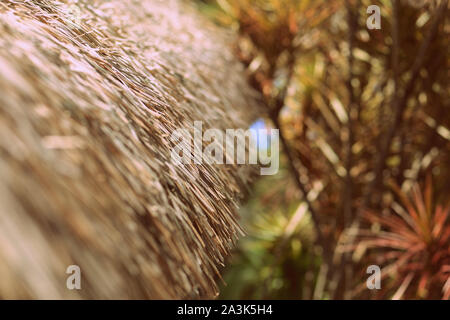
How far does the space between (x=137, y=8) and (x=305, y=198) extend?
1219 mm

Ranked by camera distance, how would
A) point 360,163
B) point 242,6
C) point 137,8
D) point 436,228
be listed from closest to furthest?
1. point 436,228
2. point 137,8
3. point 360,163
4. point 242,6

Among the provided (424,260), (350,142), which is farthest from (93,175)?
(350,142)

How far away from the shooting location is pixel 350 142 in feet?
6.63

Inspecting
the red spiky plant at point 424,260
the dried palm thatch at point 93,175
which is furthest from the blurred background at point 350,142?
the dried palm thatch at point 93,175

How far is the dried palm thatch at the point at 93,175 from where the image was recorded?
41 cm

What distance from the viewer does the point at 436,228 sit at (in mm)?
1494

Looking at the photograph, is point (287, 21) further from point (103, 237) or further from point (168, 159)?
point (103, 237)

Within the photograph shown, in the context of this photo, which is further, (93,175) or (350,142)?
(350,142)

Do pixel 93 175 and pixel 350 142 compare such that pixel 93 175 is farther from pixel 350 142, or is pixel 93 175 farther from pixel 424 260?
pixel 350 142

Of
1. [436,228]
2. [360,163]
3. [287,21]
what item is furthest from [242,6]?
[436,228]

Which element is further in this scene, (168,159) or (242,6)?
(242,6)

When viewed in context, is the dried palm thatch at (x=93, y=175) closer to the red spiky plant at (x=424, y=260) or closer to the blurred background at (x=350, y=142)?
the red spiky plant at (x=424, y=260)

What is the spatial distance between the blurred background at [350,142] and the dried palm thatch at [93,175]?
1.12m

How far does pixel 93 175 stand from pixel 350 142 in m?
1.73
